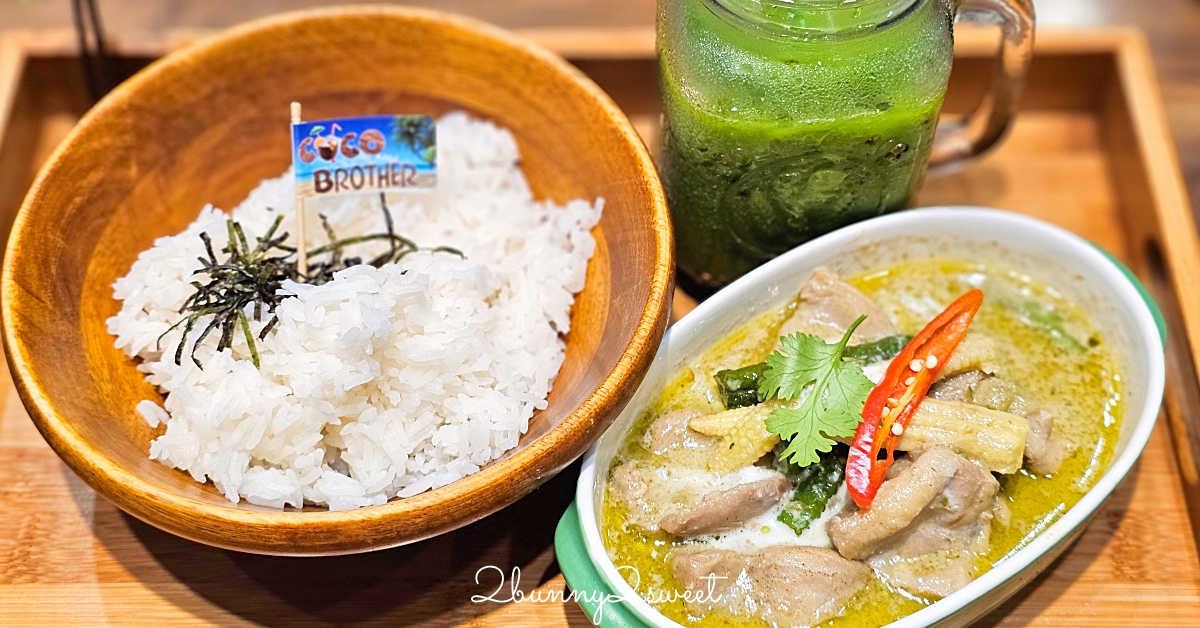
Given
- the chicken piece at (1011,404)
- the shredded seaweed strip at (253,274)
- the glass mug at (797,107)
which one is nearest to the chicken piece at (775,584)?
the chicken piece at (1011,404)

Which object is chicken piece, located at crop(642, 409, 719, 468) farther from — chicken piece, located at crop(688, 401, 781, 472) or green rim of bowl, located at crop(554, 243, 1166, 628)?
green rim of bowl, located at crop(554, 243, 1166, 628)

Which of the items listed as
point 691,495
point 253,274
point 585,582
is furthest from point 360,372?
point 691,495

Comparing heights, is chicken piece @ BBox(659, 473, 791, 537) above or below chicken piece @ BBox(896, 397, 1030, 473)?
below

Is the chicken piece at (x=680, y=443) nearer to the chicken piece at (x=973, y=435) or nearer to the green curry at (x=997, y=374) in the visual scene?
the green curry at (x=997, y=374)

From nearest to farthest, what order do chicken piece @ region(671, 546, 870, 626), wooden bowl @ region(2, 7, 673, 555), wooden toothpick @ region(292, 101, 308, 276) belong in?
wooden bowl @ region(2, 7, 673, 555), chicken piece @ region(671, 546, 870, 626), wooden toothpick @ region(292, 101, 308, 276)

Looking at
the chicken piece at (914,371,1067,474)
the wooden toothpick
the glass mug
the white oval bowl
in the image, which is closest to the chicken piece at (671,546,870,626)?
the white oval bowl

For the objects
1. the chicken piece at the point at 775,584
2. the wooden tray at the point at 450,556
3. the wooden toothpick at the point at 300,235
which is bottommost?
the wooden tray at the point at 450,556

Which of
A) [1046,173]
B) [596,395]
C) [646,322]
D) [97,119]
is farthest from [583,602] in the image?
[1046,173]

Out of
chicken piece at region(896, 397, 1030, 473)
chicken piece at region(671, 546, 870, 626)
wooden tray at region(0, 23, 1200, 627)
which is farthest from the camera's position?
wooden tray at region(0, 23, 1200, 627)

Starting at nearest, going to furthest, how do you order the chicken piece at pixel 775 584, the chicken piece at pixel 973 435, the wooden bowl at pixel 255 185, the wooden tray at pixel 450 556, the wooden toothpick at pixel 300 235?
the wooden bowl at pixel 255 185
the chicken piece at pixel 775 584
the chicken piece at pixel 973 435
the wooden tray at pixel 450 556
the wooden toothpick at pixel 300 235
